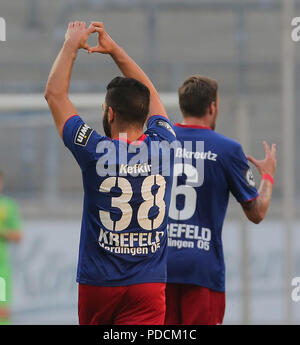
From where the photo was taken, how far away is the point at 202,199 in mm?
3371

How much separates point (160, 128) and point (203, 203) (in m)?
0.74

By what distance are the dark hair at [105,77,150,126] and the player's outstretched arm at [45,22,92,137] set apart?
0.17 m

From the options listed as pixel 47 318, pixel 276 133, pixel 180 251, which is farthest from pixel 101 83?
pixel 180 251

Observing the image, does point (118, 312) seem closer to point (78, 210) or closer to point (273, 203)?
point (78, 210)

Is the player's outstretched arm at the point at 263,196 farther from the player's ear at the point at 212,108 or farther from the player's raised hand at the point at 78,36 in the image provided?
the player's raised hand at the point at 78,36

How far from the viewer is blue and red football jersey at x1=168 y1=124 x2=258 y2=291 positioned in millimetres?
3354

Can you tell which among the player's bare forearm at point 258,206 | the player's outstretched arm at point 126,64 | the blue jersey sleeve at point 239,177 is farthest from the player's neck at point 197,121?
the player's outstretched arm at point 126,64

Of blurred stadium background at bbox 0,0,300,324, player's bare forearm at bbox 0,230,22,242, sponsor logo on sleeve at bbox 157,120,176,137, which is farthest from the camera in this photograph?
player's bare forearm at bbox 0,230,22,242

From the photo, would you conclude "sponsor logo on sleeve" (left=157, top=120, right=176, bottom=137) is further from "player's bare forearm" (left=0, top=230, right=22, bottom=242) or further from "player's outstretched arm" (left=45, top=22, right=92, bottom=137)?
"player's bare forearm" (left=0, top=230, right=22, bottom=242)

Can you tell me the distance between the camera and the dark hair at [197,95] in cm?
342

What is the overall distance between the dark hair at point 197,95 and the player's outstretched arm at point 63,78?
1.00 m

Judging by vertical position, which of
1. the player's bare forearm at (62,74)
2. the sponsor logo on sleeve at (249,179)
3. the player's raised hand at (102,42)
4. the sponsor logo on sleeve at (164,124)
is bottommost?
the sponsor logo on sleeve at (249,179)

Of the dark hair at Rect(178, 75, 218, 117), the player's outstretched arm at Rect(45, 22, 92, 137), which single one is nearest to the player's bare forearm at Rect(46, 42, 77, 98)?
the player's outstretched arm at Rect(45, 22, 92, 137)

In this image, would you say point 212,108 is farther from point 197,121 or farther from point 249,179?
point 249,179
